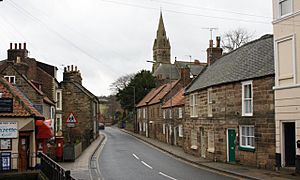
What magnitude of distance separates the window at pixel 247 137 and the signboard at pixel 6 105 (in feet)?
41.7

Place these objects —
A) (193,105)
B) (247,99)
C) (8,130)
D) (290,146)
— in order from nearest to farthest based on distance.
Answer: (8,130)
(290,146)
(247,99)
(193,105)

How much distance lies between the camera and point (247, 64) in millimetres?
23828

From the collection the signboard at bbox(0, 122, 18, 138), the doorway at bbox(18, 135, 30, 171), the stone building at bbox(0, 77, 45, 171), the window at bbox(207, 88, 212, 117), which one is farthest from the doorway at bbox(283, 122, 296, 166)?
the signboard at bbox(0, 122, 18, 138)

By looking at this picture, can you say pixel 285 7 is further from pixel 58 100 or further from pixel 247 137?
pixel 58 100

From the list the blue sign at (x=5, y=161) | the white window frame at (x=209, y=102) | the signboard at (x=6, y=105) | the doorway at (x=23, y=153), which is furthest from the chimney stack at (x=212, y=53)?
the blue sign at (x=5, y=161)

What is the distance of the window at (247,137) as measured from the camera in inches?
846

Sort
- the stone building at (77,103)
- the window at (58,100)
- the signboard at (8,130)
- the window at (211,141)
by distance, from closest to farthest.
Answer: the signboard at (8,130) < the window at (211,141) < the window at (58,100) < the stone building at (77,103)

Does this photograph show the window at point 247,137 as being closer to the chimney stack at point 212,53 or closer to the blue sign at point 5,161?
the blue sign at point 5,161

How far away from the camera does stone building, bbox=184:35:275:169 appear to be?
20109 mm

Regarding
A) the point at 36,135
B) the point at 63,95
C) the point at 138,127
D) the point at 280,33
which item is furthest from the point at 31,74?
the point at 138,127

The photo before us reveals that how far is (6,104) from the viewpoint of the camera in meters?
17.5

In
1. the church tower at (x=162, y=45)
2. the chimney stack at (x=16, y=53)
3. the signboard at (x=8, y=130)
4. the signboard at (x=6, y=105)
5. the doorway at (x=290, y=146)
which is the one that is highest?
the church tower at (x=162, y=45)

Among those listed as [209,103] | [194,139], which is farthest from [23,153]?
[194,139]

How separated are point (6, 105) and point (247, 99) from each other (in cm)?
1280
